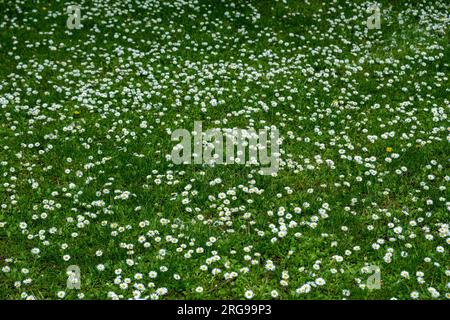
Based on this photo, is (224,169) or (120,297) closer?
(120,297)

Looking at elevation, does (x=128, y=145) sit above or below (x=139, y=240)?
above

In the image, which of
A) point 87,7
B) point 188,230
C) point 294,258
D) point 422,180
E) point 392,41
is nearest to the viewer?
point 294,258

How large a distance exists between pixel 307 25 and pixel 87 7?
6751 mm

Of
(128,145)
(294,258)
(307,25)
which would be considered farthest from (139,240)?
(307,25)

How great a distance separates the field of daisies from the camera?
6.72m

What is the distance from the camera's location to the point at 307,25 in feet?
48.7

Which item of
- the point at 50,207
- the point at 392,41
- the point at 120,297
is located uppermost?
the point at 392,41

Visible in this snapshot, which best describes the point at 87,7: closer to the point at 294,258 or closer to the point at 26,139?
the point at 26,139

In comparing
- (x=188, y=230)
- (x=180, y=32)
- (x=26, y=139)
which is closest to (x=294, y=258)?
(x=188, y=230)

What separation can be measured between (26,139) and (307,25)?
29.3ft

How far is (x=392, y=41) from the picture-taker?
1396cm

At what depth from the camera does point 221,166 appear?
351 inches

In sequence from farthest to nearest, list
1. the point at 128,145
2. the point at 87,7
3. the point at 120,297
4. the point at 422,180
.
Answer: the point at 87,7
the point at 128,145
the point at 422,180
the point at 120,297

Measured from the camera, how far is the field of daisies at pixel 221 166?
6.72 metres
